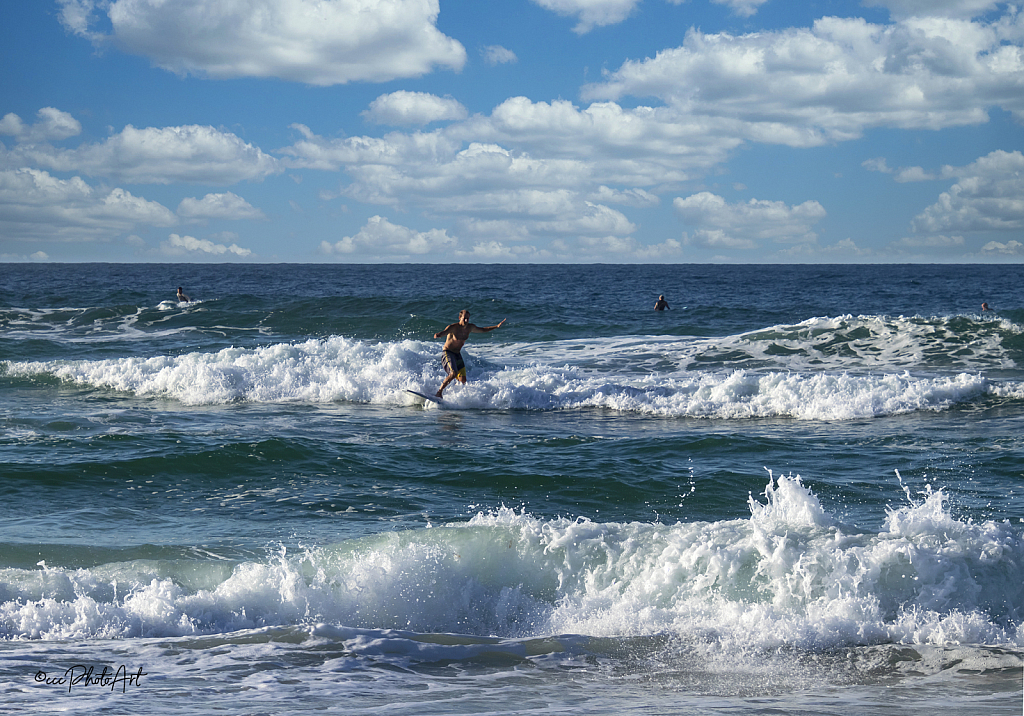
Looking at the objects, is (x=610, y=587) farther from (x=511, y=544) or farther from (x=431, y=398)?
(x=431, y=398)

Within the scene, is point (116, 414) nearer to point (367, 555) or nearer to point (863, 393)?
point (367, 555)

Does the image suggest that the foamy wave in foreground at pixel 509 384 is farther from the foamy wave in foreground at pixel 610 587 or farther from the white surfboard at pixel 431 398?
the foamy wave in foreground at pixel 610 587

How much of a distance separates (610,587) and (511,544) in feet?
3.27

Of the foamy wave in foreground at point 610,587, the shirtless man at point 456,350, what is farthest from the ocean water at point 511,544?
the shirtless man at point 456,350

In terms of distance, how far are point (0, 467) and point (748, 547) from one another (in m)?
8.90

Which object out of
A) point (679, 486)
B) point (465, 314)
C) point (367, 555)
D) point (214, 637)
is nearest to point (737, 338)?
point (465, 314)

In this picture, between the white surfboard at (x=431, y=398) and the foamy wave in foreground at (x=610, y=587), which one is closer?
the foamy wave in foreground at (x=610, y=587)

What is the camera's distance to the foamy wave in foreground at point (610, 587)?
6156 millimetres

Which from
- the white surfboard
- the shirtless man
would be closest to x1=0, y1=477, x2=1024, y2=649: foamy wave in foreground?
the white surfboard

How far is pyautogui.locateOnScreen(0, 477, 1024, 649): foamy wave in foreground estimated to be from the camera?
6.16 meters

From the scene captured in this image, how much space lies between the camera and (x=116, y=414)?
14.8 meters

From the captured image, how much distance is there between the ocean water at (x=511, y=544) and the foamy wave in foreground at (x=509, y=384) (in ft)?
0.29

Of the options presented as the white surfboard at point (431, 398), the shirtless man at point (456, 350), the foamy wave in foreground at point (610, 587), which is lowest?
the foamy wave in foreground at point (610, 587)

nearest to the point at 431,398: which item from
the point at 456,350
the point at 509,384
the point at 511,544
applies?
the point at 456,350
